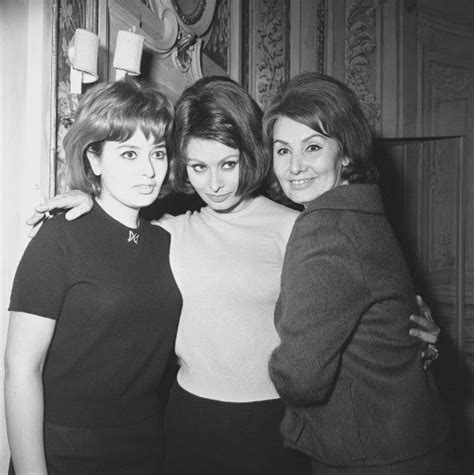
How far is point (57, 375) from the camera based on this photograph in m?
1.63

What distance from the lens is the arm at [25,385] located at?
149cm

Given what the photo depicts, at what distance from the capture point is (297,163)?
185 centimetres

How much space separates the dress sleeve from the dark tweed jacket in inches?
24.7

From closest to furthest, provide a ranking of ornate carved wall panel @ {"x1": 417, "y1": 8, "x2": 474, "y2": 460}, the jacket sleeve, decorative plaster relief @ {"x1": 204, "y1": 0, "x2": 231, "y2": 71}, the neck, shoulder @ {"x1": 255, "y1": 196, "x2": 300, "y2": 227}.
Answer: the jacket sleeve → the neck → shoulder @ {"x1": 255, "y1": 196, "x2": 300, "y2": 227} → decorative plaster relief @ {"x1": 204, "y1": 0, "x2": 231, "y2": 71} → ornate carved wall panel @ {"x1": 417, "y1": 8, "x2": 474, "y2": 460}

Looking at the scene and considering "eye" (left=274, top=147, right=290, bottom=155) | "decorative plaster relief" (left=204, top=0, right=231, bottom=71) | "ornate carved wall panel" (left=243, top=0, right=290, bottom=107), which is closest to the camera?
"eye" (left=274, top=147, right=290, bottom=155)

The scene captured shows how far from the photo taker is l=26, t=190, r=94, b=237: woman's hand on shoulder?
1.66 m

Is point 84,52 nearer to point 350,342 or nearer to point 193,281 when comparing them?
point 193,281

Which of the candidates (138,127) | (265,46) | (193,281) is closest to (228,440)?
(193,281)

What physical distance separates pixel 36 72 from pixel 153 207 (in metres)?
0.98

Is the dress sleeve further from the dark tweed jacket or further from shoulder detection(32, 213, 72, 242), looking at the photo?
the dark tweed jacket

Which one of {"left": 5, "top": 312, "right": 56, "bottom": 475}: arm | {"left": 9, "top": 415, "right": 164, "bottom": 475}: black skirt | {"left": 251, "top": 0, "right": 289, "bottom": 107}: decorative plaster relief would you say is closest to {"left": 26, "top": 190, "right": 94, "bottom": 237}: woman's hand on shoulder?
{"left": 5, "top": 312, "right": 56, "bottom": 475}: arm

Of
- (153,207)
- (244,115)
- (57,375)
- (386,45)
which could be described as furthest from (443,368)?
(57,375)

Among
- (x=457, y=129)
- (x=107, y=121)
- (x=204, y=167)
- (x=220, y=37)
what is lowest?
(x=204, y=167)

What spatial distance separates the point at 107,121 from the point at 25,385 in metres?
0.80
